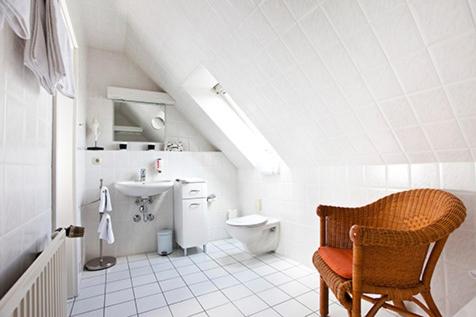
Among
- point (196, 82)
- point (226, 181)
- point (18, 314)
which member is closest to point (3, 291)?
point (18, 314)

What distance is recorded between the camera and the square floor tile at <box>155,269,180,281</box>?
2.28m

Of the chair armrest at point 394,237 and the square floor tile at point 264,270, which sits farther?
the square floor tile at point 264,270

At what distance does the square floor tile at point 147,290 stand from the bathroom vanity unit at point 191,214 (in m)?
0.72

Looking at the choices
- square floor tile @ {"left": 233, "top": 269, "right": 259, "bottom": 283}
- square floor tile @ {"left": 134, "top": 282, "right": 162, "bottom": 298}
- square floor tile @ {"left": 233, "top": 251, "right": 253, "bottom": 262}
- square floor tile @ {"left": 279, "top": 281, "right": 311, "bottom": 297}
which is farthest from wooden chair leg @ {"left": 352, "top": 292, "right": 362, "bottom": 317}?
square floor tile @ {"left": 233, "top": 251, "right": 253, "bottom": 262}

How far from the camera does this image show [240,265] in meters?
2.55

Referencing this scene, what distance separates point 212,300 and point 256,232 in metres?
0.88

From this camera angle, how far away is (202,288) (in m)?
2.06

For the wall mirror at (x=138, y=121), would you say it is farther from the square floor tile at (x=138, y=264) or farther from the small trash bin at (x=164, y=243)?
the square floor tile at (x=138, y=264)

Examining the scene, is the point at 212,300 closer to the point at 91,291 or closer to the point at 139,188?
the point at 91,291

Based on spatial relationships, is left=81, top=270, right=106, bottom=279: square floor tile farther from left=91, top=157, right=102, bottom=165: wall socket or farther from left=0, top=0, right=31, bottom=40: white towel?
left=0, top=0, right=31, bottom=40: white towel

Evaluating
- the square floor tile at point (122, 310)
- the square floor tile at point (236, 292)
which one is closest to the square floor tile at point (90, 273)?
the square floor tile at point (122, 310)

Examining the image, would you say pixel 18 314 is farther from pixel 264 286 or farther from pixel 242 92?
pixel 242 92

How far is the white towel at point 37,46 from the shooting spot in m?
0.80

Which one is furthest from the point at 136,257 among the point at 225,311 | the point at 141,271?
the point at 225,311
